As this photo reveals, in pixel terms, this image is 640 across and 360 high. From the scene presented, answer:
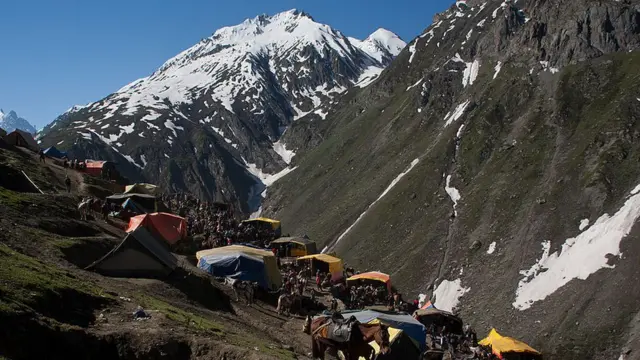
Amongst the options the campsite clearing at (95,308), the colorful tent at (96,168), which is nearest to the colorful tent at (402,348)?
the campsite clearing at (95,308)

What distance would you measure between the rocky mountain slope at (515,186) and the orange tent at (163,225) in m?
31.5

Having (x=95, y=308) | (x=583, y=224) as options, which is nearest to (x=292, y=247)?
(x=583, y=224)

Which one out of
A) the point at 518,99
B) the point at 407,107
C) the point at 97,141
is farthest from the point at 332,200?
the point at 97,141

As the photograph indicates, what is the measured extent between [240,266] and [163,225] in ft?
30.6

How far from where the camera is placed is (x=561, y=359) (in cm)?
4331

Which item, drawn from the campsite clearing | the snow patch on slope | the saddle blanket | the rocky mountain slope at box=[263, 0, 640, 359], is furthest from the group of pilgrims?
the snow patch on slope

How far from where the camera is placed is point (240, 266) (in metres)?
31.3

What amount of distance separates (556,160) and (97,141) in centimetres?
16430

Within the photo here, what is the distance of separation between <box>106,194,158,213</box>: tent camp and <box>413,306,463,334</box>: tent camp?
24380mm

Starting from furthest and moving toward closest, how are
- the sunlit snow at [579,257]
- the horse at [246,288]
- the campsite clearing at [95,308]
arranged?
the sunlit snow at [579,257] → the horse at [246,288] → the campsite clearing at [95,308]

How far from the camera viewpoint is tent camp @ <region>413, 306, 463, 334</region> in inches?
1529

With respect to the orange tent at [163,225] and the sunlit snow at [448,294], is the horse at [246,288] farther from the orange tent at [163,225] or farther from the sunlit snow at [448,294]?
the sunlit snow at [448,294]

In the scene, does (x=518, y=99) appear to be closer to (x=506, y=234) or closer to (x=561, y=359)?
(x=506, y=234)

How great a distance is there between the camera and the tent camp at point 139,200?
44312mm
